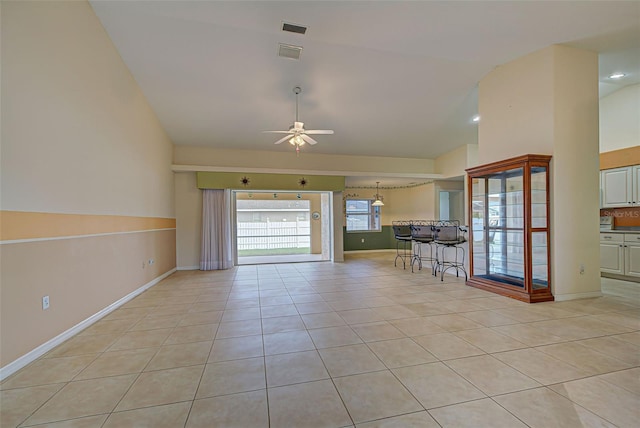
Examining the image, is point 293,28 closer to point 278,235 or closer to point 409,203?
point 409,203

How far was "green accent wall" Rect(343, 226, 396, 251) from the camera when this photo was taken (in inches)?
384

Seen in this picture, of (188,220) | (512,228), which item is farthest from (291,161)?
(512,228)

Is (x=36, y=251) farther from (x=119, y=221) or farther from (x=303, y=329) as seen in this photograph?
(x=303, y=329)

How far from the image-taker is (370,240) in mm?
9930

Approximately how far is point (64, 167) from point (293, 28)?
2.98 meters

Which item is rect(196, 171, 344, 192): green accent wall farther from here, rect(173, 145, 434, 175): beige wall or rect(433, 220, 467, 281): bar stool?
rect(433, 220, 467, 281): bar stool

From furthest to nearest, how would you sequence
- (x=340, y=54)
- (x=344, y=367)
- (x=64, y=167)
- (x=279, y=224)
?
(x=279, y=224)
(x=340, y=54)
(x=64, y=167)
(x=344, y=367)

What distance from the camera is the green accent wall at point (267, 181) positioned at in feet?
21.7

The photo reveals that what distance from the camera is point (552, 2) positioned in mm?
2959

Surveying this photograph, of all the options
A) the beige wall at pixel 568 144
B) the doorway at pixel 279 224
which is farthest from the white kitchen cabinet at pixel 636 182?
the doorway at pixel 279 224

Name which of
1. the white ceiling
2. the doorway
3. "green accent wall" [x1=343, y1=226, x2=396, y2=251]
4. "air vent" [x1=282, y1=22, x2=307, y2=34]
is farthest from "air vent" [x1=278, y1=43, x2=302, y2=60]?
"green accent wall" [x1=343, y1=226, x2=396, y2=251]

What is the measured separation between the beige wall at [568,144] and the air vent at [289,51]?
3302 millimetres

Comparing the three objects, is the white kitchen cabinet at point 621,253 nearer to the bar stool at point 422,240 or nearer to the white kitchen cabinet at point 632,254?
the white kitchen cabinet at point 632,254

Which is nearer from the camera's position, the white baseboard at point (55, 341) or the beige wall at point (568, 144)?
the white baseboard at point (55, 341)
